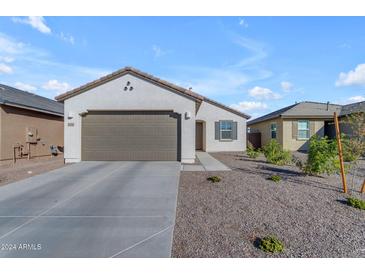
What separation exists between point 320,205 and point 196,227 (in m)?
2.85

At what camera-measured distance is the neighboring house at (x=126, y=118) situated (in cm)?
1066

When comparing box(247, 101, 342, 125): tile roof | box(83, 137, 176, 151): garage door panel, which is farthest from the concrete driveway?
box(247, 101, 342, 125): tile roof

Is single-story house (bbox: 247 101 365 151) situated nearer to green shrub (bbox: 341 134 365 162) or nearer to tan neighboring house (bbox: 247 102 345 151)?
tan neighboring house (bbox: 247 102 345 151)

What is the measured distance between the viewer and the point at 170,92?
10688 millimetres

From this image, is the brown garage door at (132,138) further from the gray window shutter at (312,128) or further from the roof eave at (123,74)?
the gray window shutter at (312,128)

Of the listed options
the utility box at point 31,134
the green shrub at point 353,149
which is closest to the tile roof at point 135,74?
the utility box at point 31,134

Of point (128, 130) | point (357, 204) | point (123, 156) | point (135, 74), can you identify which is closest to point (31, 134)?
point (123, 156)

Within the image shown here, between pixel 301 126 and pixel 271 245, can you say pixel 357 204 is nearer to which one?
pixel 271 245

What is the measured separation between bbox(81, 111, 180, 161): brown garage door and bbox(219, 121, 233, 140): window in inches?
311

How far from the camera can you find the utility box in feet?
41.1

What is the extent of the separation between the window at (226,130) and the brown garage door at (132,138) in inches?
311

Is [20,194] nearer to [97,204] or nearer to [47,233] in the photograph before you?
[97,204]

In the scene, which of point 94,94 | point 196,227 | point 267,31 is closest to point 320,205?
point 196,227

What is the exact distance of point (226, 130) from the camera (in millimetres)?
17922
